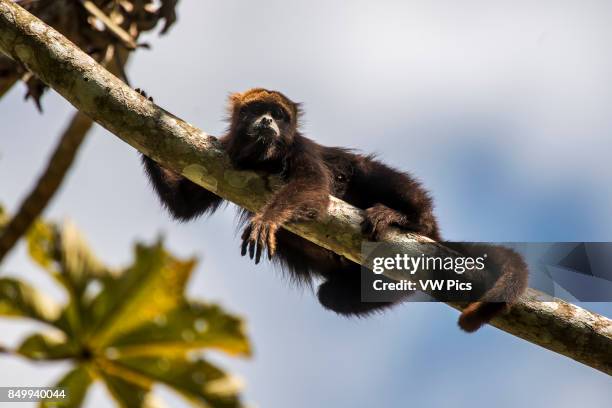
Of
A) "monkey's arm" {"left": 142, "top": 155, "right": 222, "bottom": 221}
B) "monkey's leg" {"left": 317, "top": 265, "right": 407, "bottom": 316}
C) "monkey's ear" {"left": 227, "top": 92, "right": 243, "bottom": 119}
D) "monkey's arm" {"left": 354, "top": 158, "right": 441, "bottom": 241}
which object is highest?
"monkey's ear" {"left": 227, "top": 92, "right": 243, "bottom": 119}

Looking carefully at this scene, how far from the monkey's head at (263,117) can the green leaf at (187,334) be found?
4.11 m

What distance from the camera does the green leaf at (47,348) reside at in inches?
129

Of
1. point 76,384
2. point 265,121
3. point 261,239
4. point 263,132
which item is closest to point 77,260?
point 76,384

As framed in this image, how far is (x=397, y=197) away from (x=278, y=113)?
1857mm

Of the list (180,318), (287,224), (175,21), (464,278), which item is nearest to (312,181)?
(287,224)

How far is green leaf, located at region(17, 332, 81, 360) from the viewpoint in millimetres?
3268

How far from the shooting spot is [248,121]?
27.5 feet

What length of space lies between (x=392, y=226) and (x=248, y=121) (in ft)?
8.98

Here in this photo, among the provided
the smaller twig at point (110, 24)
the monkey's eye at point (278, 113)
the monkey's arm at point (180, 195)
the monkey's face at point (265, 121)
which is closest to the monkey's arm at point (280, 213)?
the monkey's face at point (265, 121)

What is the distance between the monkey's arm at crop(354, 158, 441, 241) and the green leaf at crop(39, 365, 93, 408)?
11.3 feet

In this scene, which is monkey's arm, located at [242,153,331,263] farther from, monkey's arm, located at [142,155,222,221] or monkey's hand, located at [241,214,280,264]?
monkey's arm, located at [142,155,222,221]

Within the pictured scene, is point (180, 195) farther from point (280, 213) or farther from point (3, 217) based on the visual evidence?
point (3, 217)

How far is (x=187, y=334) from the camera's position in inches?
136

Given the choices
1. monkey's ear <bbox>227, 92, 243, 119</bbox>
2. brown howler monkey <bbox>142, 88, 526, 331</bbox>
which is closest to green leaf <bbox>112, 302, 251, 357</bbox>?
brown howler monkey <bbox>142, 88, 526, 331</bbox>
